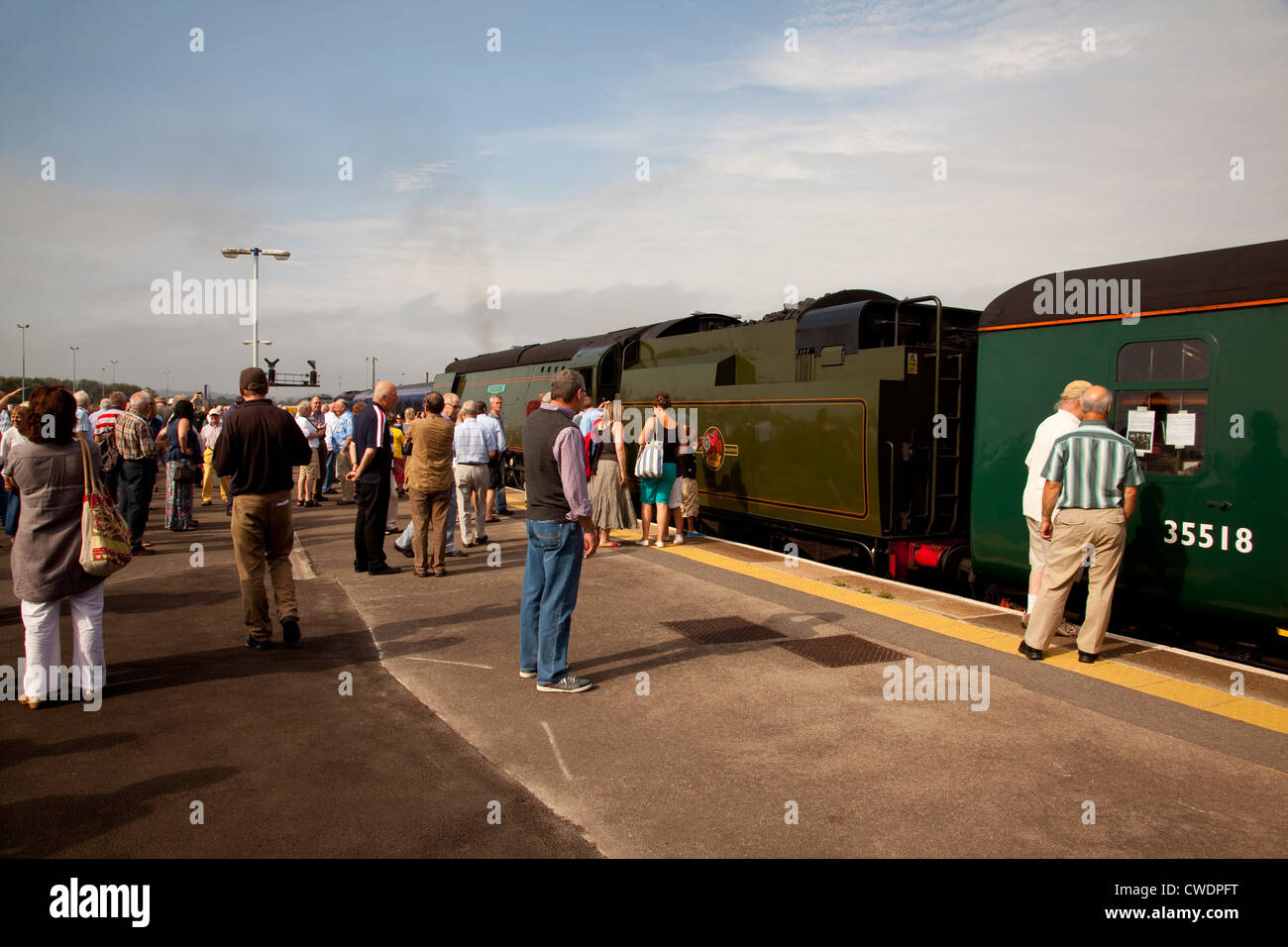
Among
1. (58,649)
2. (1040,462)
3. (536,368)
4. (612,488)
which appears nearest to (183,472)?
(612,488)

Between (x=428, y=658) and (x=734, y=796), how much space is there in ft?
9.63

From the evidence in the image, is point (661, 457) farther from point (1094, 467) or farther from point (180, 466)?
point (180, 466)

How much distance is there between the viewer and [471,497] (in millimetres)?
11203

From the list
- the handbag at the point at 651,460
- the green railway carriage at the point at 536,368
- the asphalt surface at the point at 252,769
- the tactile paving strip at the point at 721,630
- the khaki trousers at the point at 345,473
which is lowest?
the asphalt surface at the point at 252,769

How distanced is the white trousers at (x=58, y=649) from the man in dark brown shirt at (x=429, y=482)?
12.3 feet

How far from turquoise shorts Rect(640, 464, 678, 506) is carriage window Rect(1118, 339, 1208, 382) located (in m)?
5.39

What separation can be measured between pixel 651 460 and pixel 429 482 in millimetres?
2848

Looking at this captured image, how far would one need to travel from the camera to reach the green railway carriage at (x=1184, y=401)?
5547 mm

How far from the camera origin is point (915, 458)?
28.5ft

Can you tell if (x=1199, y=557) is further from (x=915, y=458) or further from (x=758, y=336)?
(x=758, y=336)

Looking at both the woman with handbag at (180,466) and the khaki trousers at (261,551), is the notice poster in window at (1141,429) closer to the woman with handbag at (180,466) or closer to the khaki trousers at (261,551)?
the khaki trousers at (261,551)

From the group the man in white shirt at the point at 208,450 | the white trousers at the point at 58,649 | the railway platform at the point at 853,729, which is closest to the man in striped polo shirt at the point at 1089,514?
the railway platform at the point at 853,729

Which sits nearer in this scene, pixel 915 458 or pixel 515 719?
pixel 515 719
